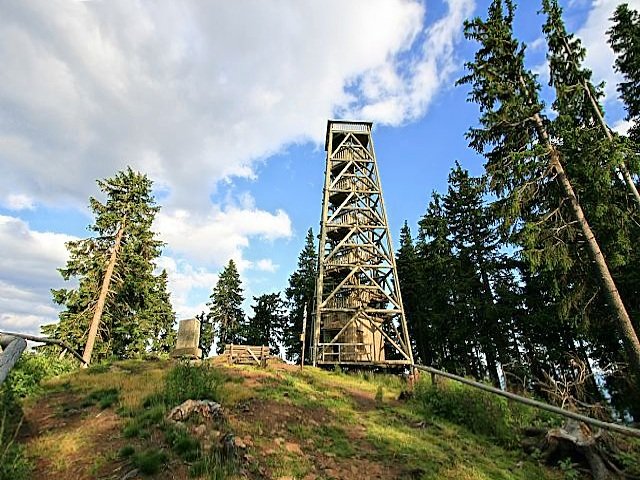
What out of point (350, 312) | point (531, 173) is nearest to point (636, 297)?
point (531, 173)

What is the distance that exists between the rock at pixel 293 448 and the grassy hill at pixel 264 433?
0.02 meters

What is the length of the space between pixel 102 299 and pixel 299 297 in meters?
17.0

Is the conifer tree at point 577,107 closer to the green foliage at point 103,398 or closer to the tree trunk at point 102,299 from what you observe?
the green foliage at point 103,398

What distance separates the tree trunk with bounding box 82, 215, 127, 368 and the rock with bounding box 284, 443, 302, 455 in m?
17.9

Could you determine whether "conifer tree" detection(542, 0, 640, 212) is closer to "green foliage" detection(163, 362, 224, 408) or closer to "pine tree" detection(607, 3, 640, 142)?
"pine tree" detection(607, 3, 640, 142)

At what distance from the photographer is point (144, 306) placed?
24.8 m

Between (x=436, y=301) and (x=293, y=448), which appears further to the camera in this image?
(x=436, y=301)

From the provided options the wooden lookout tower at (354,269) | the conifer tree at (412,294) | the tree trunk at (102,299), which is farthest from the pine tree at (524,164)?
the tree trunk at (102,299)

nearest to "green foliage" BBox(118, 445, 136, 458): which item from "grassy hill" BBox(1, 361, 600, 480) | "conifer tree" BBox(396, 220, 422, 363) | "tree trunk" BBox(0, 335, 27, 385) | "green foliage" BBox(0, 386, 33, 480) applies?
"grassy hill" BBox(1, 361, 600, 480)

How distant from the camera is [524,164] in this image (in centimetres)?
1075

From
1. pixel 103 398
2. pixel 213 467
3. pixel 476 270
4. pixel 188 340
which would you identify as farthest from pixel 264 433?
pixel 476 270

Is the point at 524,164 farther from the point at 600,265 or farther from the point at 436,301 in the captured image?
the point at 436,301

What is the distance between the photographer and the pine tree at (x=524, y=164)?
33.4 feet

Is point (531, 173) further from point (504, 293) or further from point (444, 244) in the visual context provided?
point (444, 244)
